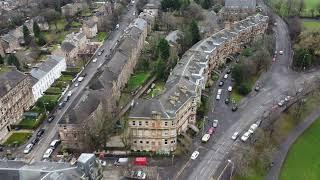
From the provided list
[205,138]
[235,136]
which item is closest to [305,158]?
[235,136]

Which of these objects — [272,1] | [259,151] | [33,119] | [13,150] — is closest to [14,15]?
[33,119]

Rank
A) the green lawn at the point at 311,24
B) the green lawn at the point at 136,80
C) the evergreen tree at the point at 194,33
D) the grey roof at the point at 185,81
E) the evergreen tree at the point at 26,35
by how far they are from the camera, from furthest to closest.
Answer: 1. the green lawn at the point at 311,24
2. the evergreen tree at the point at 26,35
3. the evergreen tree at the point at 194,33
4. the green lawn at the point at 136,80
5. the grey roof at the point at 185,81

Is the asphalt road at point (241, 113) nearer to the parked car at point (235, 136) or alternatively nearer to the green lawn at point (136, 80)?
the parked car at point (235, 136)

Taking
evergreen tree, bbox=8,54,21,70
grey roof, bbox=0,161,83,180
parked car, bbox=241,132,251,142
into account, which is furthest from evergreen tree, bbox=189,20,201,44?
grey roof, bbox=0,161,83,180

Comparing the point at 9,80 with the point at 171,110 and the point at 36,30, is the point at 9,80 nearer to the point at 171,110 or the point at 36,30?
the point at 171,110

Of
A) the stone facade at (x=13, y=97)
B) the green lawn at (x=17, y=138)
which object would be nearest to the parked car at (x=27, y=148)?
the green lawn at (x=17, y=138)

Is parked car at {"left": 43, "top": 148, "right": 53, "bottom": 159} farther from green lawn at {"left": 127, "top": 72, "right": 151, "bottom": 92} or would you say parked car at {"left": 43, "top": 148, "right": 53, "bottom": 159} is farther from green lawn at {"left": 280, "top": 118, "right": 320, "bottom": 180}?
green lawn at {"left": 280, "top": 118, "right": 320, "bottom": 180}

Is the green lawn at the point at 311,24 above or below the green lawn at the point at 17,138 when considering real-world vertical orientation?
above
